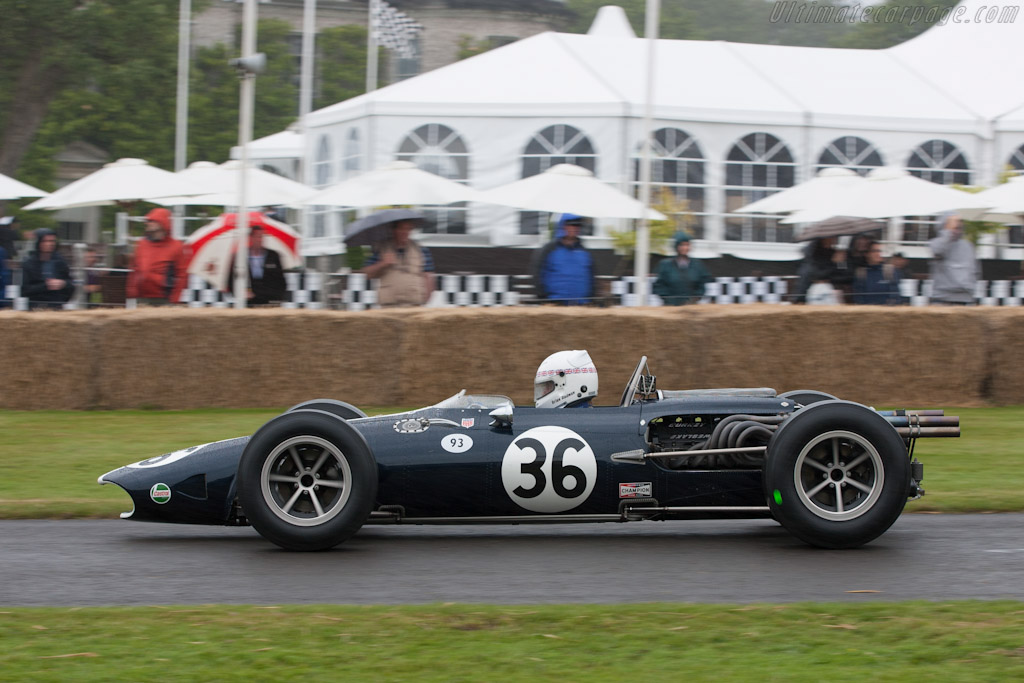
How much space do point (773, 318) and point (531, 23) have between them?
139 feet

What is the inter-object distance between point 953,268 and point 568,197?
182 inches

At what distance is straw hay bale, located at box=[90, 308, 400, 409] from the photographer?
11.3 m

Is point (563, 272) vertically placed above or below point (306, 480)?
above

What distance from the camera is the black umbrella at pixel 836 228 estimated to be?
43.4 feet

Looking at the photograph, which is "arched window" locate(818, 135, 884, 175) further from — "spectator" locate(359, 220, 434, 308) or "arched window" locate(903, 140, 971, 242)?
"spectator" locate(359, 220, 434, 308)

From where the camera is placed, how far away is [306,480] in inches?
243

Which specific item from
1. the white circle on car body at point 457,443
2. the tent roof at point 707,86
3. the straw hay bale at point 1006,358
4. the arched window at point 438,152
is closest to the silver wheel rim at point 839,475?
the white circle on car body at point 457,443

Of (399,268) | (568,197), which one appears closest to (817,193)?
(568,197)

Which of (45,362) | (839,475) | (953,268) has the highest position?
(953,268)

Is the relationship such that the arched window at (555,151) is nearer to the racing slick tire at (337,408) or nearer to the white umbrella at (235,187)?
the white umbrella at (235,187)

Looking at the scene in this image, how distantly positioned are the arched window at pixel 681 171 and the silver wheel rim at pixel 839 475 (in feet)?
47.4

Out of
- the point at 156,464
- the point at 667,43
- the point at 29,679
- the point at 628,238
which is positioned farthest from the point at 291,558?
the point at 667,43

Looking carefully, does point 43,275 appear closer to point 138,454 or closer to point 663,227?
point 138,454

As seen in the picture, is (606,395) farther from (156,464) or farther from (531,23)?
(531,23)
